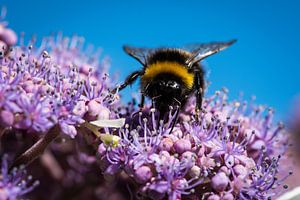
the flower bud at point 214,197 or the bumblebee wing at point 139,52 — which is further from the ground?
the bumblebee wing at point 139,52

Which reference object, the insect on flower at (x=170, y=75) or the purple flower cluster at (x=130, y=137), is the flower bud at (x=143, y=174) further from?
the insect on flower at (x=170, y=75)

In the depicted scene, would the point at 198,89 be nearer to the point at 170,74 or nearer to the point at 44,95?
the point at 170,74

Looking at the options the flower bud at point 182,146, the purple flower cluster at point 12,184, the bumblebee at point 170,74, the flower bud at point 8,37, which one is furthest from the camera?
the flower bud at point 8,37

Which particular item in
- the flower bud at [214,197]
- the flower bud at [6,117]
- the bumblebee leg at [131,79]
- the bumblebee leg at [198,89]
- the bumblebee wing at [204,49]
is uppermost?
the bumblebee wing at [204,49]

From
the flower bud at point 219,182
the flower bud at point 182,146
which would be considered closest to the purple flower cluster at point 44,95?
the flower bud at point 182,146

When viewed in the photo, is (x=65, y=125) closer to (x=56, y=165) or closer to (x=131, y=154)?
(x=131, y=154)

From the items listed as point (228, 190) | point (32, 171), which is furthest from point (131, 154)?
point (32, 171)

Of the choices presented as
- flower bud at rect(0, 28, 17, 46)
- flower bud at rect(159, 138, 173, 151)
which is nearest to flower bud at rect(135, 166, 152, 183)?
flower bud at rect(159, 138, 173, 151)
